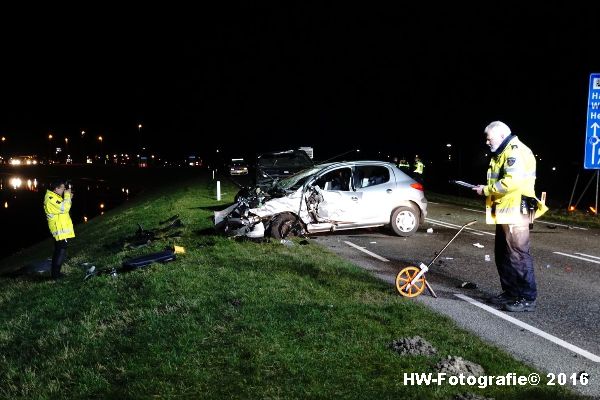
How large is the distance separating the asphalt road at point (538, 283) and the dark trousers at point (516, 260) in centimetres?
30

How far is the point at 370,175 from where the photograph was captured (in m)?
11.9

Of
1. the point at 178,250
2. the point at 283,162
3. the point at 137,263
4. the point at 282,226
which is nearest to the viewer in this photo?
the point at 137,263

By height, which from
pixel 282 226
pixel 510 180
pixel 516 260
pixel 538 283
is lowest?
pixel 538 283

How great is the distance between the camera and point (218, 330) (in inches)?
209

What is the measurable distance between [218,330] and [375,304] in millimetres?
1917

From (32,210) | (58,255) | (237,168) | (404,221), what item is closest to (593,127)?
(404,221)

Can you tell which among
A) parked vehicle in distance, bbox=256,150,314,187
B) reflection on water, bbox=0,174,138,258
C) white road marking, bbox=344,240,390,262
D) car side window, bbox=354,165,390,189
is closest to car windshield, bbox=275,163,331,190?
car side window, bbox=354,165,390,189

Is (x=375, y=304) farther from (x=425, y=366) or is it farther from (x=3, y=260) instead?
(x=3, y=260)

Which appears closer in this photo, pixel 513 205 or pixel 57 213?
pixel 513 205

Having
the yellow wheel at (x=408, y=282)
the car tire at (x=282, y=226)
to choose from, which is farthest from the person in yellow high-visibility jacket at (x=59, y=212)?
the yellow wheel at (x=408, y=282)

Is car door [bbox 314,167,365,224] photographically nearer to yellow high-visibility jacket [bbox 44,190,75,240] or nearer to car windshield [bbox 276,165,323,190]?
car windshield [bbox 276,165,323,190]

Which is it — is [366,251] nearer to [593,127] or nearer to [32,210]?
[593,127]

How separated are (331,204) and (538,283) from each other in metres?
4.66

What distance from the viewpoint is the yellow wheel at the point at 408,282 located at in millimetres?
6613
